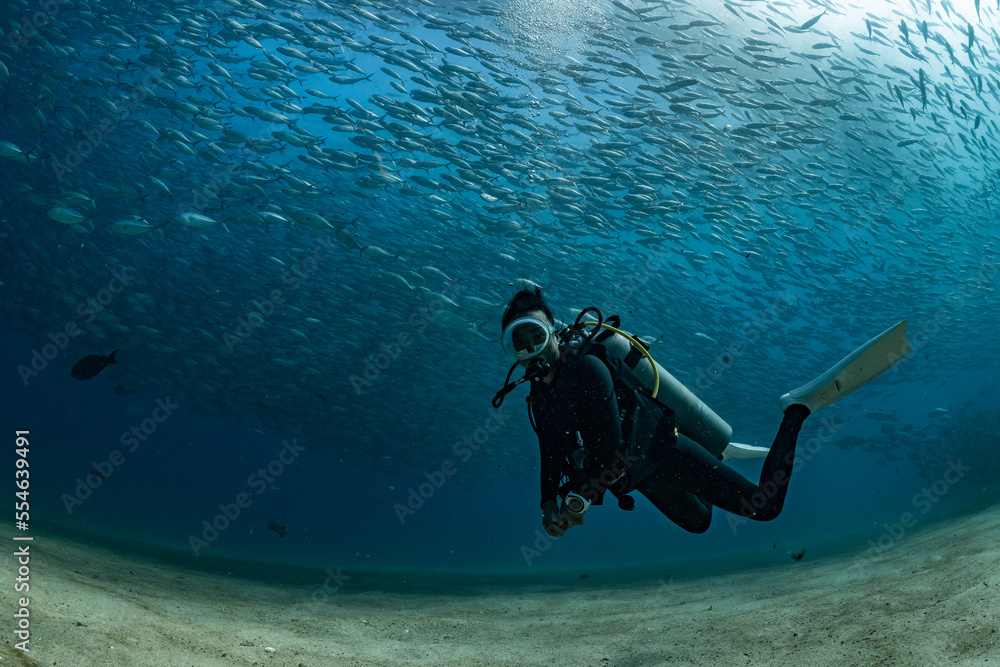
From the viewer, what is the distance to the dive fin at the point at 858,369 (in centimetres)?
313

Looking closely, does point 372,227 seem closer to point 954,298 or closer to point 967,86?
point 967,86

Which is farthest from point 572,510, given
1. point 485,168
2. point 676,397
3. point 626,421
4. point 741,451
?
point 485,168

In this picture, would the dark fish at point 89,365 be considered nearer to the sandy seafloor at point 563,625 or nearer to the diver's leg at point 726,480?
the sandy seafloor at point 563,625

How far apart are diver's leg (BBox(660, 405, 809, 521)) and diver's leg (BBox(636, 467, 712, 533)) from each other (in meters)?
0.09

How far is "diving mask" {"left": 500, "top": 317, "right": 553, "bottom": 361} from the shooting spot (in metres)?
2.61

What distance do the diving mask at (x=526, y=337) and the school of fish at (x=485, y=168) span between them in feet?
18.2

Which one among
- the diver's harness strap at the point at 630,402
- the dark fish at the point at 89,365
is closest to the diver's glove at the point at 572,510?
the diver's harness strap at the point at 630,402

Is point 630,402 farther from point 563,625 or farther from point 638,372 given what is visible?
point 563,625

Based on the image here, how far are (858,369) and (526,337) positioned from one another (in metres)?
2.19

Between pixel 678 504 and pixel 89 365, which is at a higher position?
pixel 678 504

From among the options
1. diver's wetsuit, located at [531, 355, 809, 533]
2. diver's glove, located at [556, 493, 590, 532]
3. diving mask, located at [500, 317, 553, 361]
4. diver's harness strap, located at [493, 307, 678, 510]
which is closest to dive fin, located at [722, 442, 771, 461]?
diver's wetsuit, located at [531, 355, 809, 533]

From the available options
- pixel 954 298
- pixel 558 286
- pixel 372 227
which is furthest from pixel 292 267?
pixel 954 298

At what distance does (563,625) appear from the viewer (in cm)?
497

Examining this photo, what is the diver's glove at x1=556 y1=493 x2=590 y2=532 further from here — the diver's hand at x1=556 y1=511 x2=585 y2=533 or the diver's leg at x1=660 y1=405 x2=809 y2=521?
the diver's leg at x1=660 y1=405 x2=809 y2=521
